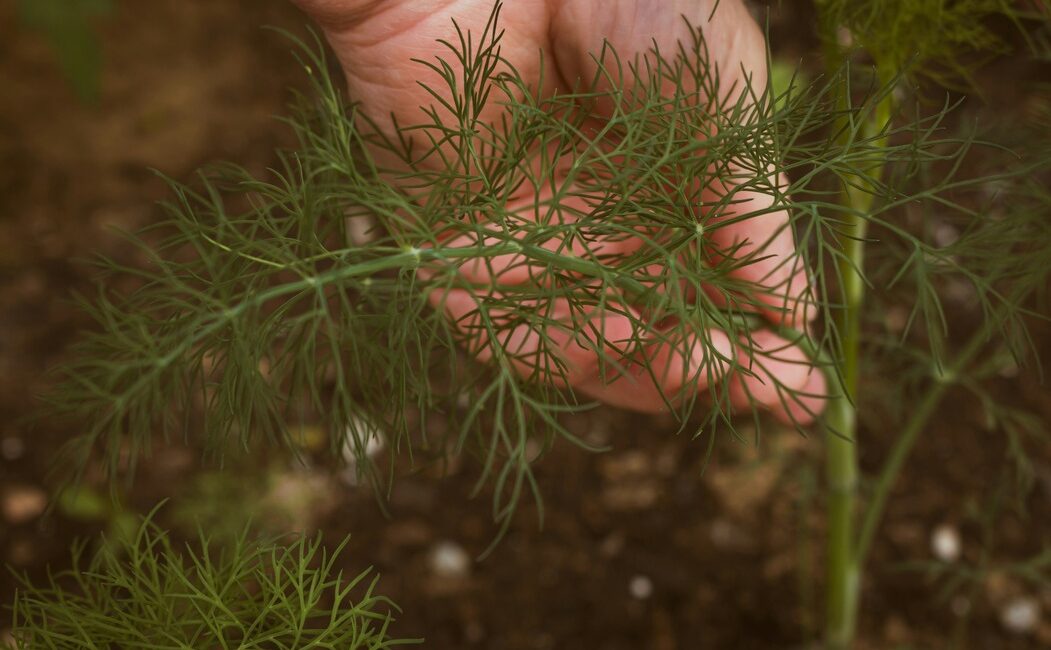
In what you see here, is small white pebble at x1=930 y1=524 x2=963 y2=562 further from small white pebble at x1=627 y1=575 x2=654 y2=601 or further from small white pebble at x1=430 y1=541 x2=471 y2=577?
small white pebble at x1=430 y1=541 x2=471 y2=577

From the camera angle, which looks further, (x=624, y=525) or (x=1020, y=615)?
(x=624, y=525)

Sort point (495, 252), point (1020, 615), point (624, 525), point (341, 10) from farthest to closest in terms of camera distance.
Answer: point (624, 525) < point (1020, 615) < point (341, 10) < point (495, 252)

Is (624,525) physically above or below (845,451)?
below

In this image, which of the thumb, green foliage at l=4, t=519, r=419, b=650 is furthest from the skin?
green foliage at l=4, t=519, r=419, b=650

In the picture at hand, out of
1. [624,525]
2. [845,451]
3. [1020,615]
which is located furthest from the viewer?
[624,525]

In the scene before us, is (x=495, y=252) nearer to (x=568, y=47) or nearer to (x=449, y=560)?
(x=568, y=47)

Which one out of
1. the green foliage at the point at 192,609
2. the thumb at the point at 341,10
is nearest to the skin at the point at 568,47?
the thumb at the point at 341,10

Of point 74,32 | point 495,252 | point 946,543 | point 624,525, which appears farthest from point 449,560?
point 74,32
